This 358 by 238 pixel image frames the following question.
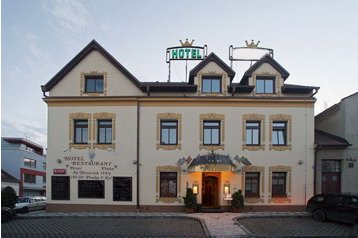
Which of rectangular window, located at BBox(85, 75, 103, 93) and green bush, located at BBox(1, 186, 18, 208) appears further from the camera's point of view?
rectangular window, located at BBox(85, 75, 103, 93)

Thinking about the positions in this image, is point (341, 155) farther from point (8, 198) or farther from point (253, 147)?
point (8, 198)

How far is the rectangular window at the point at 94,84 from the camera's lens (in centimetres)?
2348

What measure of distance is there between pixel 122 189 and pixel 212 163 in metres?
6.06

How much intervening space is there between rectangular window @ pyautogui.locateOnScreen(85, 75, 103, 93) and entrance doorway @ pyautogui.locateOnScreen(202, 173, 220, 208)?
9.09 meters

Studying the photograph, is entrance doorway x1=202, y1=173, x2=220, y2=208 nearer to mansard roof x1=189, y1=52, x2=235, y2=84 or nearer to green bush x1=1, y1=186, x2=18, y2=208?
mansard roof x1=189, y1=52, x2=235, y2=84

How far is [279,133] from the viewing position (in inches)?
917

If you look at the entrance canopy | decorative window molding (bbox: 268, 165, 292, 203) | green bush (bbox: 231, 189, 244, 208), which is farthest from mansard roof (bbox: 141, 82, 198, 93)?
decorative window molding (bbox: 268, 165, 292, 203)

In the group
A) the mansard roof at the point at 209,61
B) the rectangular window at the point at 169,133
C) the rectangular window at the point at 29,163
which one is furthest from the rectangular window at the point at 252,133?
the rectangular window at the point at 29,163

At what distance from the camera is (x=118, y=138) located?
23.0 meters

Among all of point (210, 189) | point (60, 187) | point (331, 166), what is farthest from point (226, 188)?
point (60, 187)

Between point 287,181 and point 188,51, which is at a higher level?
point 188,51

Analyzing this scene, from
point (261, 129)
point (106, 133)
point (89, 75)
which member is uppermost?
point (89, 75)

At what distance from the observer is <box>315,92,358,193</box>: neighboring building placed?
23.1 meters

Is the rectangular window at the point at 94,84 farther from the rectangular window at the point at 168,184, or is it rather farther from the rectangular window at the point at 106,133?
the rectangular window at the point at 168,184
